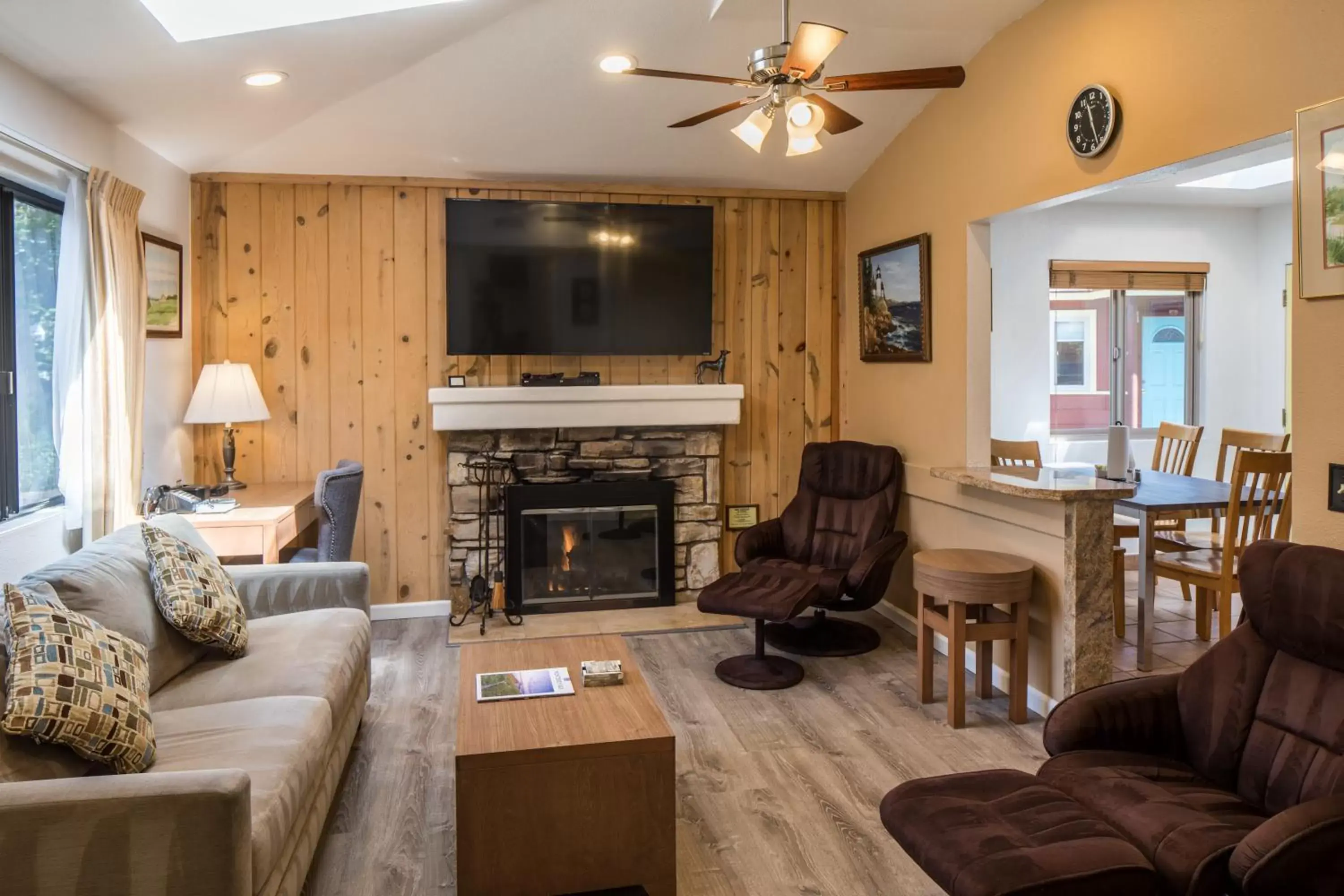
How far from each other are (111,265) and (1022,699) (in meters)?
3.84

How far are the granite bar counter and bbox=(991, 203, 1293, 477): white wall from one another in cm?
261

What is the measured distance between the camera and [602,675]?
2842 millimetres

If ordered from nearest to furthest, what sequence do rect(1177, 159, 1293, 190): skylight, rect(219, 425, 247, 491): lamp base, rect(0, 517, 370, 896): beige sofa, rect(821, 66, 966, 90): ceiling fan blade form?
rect(0, 517, 370, 896): beige sofa → rect(821, 66, 966, 90): ceiling fan blade → rect(219, 425, 247, 491): lamp base → rect(1177, 159, 1293, 190): skylight

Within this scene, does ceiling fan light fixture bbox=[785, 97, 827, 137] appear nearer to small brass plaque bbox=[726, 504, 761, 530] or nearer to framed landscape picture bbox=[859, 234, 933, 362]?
framed landscape picture bbox=[859, 234, 933, 362]

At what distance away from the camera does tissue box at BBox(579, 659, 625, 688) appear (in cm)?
283

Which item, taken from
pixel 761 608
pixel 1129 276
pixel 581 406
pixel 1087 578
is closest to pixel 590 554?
pixel 581 406

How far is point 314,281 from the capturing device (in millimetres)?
4965

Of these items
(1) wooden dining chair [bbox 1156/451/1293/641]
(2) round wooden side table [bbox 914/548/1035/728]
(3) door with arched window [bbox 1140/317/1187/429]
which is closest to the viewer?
(2) round wooden side table [bbox 914/548/1035/728]

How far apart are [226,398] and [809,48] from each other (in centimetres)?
319

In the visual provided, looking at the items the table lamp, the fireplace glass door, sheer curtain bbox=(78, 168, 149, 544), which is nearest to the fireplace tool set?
the fireplace glass door

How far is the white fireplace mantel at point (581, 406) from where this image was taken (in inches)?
193

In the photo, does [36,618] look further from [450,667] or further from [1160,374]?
[1160,374]

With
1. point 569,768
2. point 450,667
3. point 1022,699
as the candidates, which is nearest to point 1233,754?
point 1022,699

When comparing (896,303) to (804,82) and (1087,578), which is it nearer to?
(1087,578)
